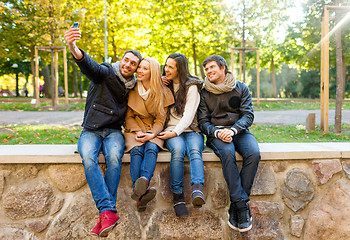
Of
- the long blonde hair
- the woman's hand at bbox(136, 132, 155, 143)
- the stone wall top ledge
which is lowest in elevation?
the stone wall top ledge

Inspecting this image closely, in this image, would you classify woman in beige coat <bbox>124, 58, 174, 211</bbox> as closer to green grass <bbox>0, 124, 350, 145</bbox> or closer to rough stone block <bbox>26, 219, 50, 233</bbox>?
rough stone block <bbox>26, 219, 50, 233</bbox>

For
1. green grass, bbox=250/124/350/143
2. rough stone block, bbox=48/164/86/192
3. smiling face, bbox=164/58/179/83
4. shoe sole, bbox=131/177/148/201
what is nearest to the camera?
shoe sole, bbox=131/177/148/201

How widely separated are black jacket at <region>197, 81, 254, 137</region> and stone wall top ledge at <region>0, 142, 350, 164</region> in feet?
1.24

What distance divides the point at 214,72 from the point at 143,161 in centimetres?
124

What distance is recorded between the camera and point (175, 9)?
1723cm

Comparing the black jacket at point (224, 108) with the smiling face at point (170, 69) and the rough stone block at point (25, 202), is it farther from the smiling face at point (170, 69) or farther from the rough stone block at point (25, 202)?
the rough stone block at point (25, 202)

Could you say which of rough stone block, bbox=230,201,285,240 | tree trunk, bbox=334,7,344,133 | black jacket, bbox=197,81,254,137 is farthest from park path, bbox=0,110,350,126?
rough stone block, bbox=230,201,285,240

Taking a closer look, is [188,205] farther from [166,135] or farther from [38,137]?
[38,137]

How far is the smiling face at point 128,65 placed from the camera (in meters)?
3.00

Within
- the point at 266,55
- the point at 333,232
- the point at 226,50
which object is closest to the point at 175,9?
the point at 226,50

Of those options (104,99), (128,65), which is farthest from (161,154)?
(128,65)

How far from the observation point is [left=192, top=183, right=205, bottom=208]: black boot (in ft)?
7.54

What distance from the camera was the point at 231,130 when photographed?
277cm

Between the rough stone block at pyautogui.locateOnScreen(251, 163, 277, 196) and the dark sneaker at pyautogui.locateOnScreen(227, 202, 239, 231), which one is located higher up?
the rough stone block at pyautogui.locateOnScreen(251, 163, 277, 196)
